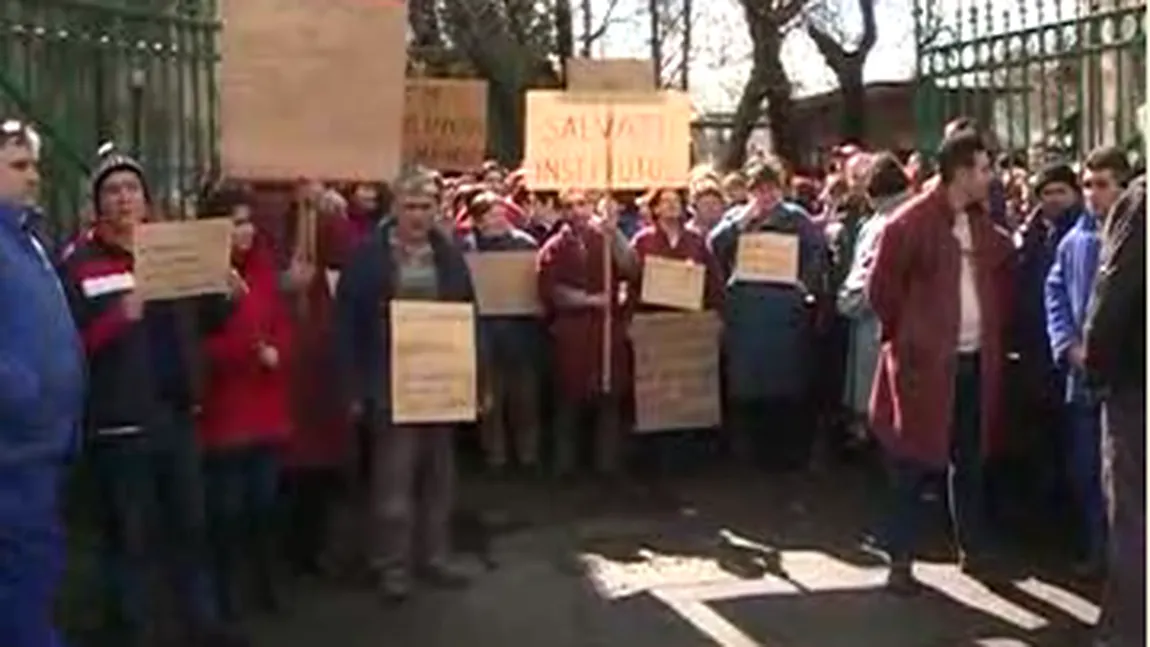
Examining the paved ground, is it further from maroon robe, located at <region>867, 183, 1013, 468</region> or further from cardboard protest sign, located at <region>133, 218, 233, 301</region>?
cardboard protest sign, located at <region>133, 218, 233, 301</region>

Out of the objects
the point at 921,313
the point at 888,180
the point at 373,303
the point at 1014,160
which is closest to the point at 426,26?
the point at 1014,160

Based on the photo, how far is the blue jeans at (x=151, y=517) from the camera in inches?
307

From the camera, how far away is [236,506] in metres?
8.56

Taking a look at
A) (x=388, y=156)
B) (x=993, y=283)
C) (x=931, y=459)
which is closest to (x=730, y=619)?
(x=931, y=459)

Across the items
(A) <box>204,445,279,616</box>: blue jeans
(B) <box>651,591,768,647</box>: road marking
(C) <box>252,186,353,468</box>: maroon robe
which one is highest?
(C) <box>252,186,353,468</box>: maroon robe

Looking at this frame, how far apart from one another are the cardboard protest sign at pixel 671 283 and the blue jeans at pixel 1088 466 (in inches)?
114

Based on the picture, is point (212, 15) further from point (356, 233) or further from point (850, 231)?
point (850, 231)

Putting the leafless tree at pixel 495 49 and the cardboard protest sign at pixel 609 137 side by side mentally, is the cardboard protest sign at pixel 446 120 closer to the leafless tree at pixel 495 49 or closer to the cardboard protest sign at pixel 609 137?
the cardboard protest sign at pixel 609 137

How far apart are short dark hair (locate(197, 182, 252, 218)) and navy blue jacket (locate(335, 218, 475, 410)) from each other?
599mm

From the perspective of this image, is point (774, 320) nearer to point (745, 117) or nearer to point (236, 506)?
point (236, 506)

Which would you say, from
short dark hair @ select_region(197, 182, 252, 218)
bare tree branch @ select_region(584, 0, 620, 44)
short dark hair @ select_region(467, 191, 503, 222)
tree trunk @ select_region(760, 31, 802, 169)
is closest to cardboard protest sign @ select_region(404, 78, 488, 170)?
short dark hair @ select_region(467, 191, 503, 222)

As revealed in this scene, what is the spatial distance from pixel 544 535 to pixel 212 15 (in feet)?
9.68

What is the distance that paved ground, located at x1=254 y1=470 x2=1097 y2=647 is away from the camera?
27.8 feet

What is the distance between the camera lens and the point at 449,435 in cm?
946
